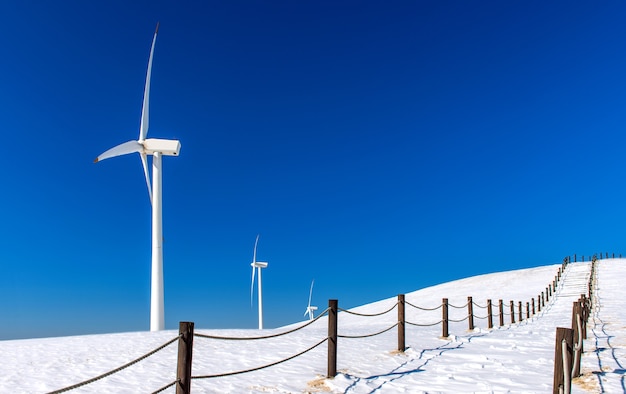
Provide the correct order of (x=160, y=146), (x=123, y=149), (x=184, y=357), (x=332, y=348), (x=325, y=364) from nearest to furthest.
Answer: (x=184, y=357), (x=332, y=348), (x=325, y=364), (x=123, y=149), (x=160, y=146)

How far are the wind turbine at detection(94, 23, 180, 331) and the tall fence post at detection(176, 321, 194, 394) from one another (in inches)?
491

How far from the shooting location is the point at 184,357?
5.47 m

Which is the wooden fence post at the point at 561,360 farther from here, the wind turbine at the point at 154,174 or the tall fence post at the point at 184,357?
the wind turbine at the point at 154,174

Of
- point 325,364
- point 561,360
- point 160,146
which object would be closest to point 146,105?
point 160,146

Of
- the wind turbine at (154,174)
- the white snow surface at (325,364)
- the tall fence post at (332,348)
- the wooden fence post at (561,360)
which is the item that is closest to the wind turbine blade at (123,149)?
the wind turbine at (154,174)

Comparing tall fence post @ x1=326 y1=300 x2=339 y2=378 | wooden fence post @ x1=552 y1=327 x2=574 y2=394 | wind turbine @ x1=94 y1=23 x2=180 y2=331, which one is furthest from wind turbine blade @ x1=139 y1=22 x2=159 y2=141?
wooden fence post @ x1=552 y1=327 x2=574 y2=394

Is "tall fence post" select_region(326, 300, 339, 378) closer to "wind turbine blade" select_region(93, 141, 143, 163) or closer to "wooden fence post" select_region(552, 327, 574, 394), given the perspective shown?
"wooden fence post" select_region(552, 327, 574, 394)

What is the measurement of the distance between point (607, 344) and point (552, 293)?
26347 millimetres

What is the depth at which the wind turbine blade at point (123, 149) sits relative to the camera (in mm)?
19128

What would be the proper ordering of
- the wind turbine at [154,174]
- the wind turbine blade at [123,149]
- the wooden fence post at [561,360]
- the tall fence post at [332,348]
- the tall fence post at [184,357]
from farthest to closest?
1. the wind turbine blade at [123,149]
2. the wind turbine at [154,174]
3. the tall fence post at [332,348]
4. the wooden fence post at [561,360]
5. the tall fence post at [184,357]

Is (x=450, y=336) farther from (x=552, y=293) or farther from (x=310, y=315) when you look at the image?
(x=310, y=315)

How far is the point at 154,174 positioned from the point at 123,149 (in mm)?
→ 1650

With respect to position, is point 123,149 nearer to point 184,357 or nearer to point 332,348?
point 332,348

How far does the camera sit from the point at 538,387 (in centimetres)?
732
